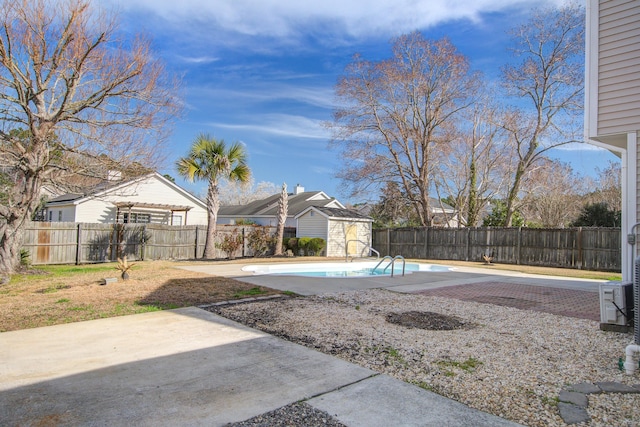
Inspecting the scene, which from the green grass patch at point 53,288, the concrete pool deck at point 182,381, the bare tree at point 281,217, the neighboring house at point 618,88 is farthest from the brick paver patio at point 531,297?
the bare tree at point 281,217

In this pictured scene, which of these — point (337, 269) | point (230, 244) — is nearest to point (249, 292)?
point (337, 269)

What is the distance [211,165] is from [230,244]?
170 inches

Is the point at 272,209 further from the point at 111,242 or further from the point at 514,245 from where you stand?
the point at 514,245

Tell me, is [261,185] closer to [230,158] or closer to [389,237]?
[389,237]

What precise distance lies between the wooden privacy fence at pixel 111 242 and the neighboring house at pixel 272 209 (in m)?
9.54

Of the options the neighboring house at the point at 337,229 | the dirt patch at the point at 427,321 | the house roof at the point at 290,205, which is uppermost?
the house roof at the point at 290,205

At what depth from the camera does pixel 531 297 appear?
8492 mm

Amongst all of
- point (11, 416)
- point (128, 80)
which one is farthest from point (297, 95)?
point (11, 416)

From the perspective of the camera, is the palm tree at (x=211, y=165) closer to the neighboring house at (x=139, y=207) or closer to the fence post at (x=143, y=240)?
the fence post at (x=143, y=240)

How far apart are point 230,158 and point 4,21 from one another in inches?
378

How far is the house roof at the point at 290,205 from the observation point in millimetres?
30672

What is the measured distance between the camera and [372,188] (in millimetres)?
25562

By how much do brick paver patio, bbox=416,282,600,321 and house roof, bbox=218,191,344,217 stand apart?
67.3 feet

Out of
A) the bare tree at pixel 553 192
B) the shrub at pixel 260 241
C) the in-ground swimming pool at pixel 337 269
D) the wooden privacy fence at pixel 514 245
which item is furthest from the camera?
the bare tree at pixel 553 192
